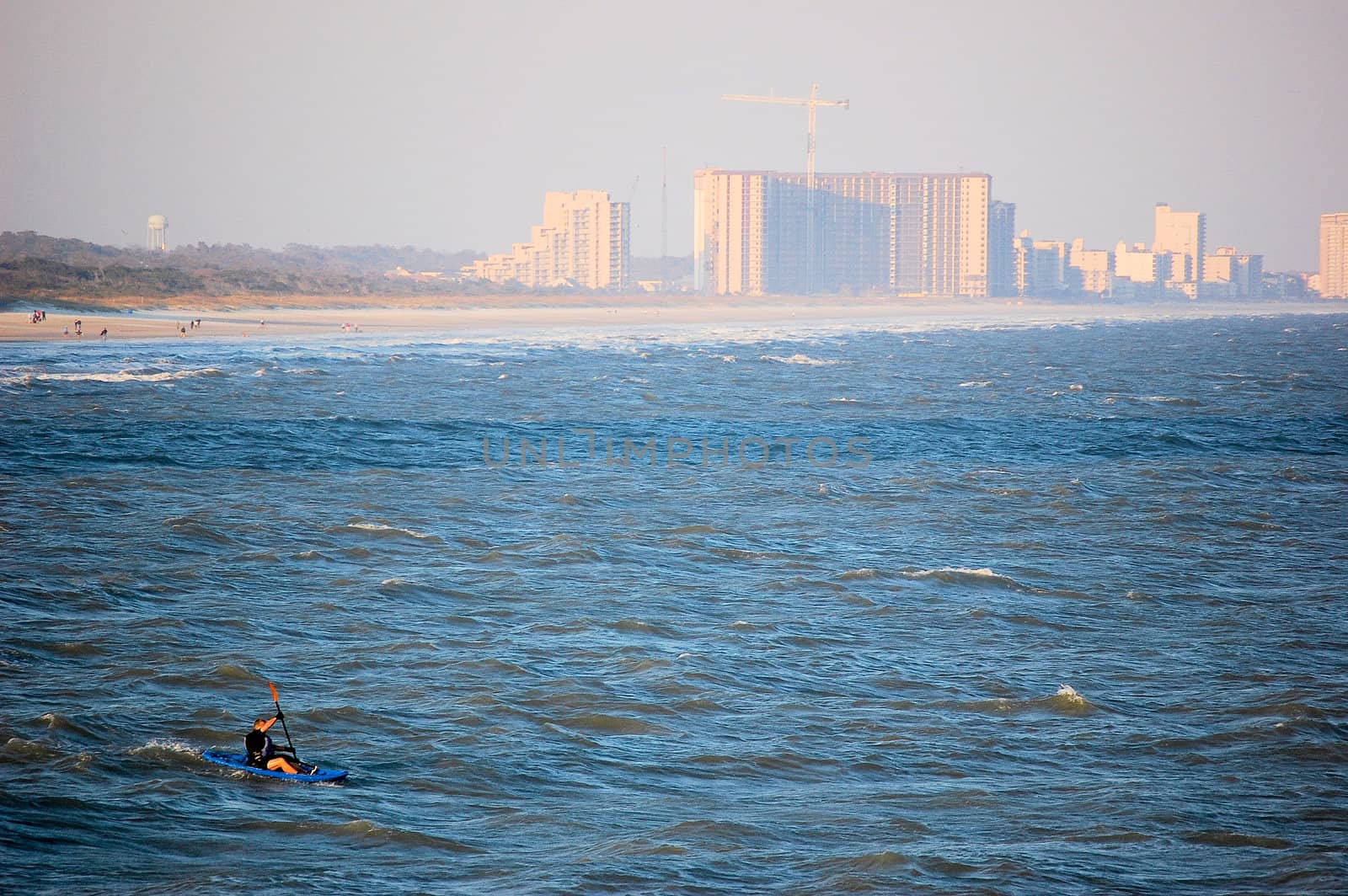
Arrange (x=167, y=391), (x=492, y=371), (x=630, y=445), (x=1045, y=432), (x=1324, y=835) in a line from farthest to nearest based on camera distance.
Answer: (x=492, y=371) < (x=167, y=391) < (x=1045, y=432) < (x=630, y=445) < (x=1324, y=835)

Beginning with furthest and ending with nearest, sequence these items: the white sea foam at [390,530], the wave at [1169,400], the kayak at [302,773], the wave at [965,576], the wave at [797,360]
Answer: the wave at [797,360] < the wave at [1169,400] < the white sea foam at [390,530] < the wave at [965,576] < the kayak at [302,773]

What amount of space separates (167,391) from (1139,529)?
57.1 metres

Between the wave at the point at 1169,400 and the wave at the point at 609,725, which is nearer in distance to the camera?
the wave at the point at 609,725

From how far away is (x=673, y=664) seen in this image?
982 inches

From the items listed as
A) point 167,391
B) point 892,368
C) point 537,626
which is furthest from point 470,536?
point 892,368

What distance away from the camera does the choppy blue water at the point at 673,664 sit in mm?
17062

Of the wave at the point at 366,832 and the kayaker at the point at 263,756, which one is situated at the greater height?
the kayaker at the point at 263,756

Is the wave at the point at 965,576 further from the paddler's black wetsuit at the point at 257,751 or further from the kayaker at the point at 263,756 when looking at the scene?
the paddler's black wetsuit at the point at 257,751

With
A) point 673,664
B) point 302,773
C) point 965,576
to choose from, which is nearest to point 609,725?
point 673,664

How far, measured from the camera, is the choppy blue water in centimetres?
1706

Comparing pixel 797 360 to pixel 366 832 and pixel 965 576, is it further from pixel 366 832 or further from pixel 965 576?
pixel 366 832

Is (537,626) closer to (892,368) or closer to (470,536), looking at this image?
(470,536)

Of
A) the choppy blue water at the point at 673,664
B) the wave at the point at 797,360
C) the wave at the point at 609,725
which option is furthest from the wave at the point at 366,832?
the wave at the point at 797,360

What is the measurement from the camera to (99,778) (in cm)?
1884
